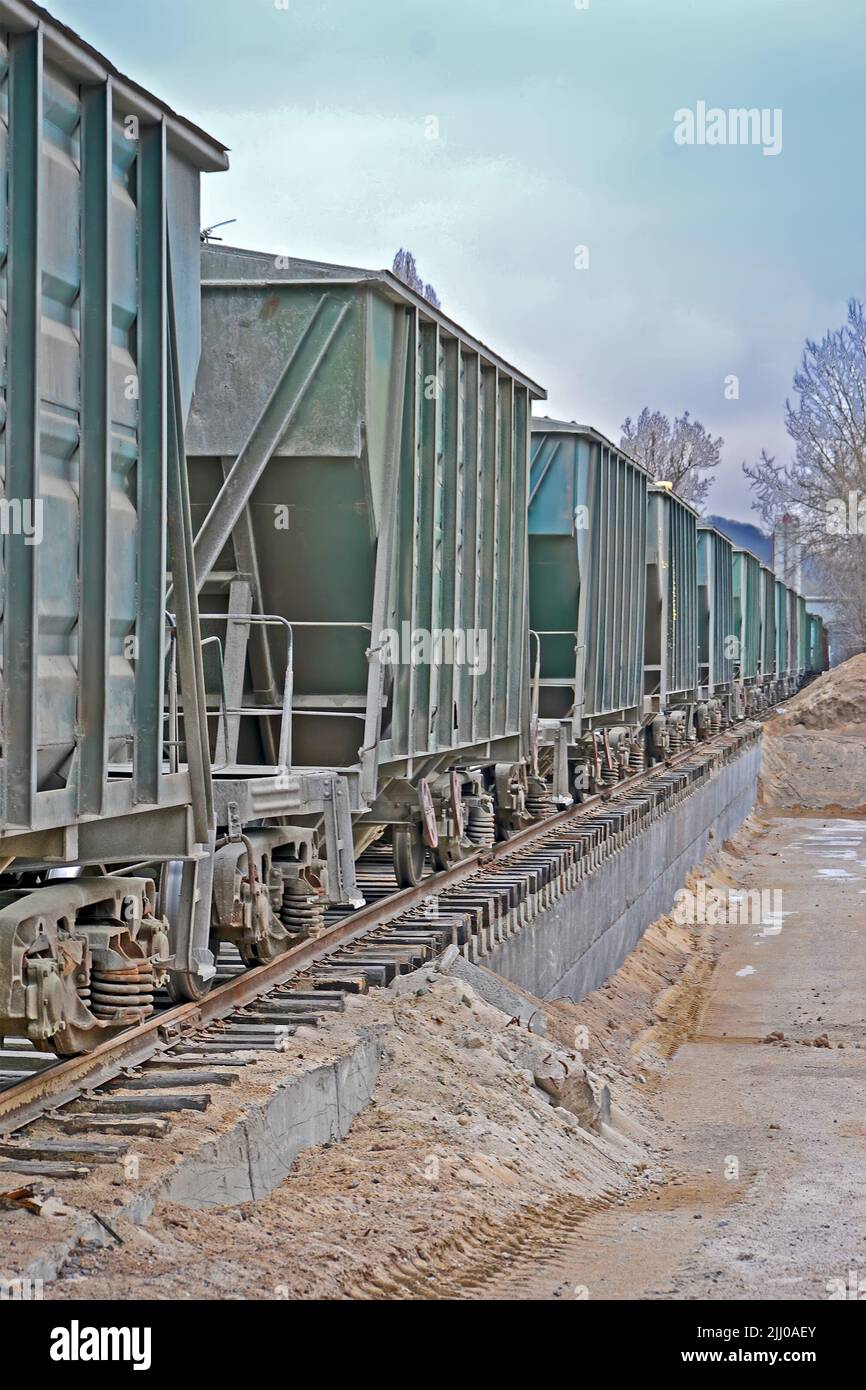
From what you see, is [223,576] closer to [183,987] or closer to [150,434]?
[183,987]

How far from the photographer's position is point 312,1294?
4996 millimetres

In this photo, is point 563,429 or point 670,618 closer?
point 563,429

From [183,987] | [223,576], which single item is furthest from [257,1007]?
[223,576]

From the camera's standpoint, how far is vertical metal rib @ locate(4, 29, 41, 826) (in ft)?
16.8

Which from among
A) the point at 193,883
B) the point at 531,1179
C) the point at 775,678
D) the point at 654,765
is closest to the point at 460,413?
the point at 193,883

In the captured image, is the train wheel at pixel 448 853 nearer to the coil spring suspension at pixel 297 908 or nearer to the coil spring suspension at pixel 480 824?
the coil spring suspension at pixel 480 824

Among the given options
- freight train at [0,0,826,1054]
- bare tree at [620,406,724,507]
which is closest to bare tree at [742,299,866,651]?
bare tree at [620,406,724,507]

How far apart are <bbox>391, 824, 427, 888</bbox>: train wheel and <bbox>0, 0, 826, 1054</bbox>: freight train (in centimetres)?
3

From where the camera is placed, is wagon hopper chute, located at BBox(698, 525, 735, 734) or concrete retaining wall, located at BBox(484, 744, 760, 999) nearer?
concrete retaining wall, located at BBox(484, 744, 760, 999)

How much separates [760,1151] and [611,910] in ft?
22.6

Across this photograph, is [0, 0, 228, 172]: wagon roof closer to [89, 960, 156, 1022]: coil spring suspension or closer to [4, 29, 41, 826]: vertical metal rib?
[4, 29, 41, 826]: vertical metal rib

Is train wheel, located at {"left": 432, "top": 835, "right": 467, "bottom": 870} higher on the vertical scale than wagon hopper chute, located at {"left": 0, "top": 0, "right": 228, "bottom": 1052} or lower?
lower

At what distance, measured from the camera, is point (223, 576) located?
963cm

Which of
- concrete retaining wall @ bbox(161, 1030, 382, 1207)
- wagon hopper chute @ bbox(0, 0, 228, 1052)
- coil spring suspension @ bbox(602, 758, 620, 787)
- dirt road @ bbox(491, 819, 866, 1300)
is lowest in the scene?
dirt road @ bbox(491, 819, 866, 1300)
